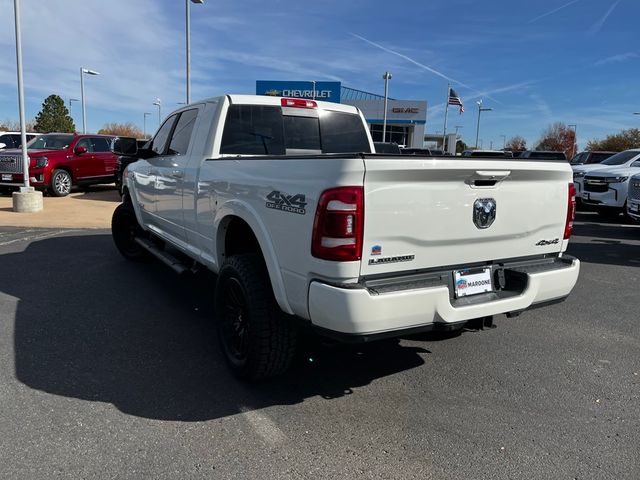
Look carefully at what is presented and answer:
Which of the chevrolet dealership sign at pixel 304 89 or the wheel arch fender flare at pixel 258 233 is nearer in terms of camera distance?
the wheel arch fender flare at pixel 258 233

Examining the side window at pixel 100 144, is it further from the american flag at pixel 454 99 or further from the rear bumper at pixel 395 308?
the american flag at pixel 454 99

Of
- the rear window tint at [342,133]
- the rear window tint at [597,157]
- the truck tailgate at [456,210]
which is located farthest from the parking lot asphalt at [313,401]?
the rear window tint at [597,157]

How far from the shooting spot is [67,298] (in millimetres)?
5184

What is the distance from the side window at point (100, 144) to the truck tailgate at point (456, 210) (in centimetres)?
1547

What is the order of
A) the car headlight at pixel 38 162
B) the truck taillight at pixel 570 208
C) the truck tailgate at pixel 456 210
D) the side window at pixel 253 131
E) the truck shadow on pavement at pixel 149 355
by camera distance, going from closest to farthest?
the truck tailgate at pixel 456 210 < the truck shadow on pavement at pixel 149 355 < the truck taillight at pixel 570 208 < the side window at pixel 253 131 < the car headlight at pixel 38 162

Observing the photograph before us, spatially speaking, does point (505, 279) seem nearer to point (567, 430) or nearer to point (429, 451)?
point (567, 430)

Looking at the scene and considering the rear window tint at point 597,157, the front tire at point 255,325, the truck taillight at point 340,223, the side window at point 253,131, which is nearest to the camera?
the truck taillight at point 340,223

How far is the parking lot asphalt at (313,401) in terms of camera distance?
2.61 m

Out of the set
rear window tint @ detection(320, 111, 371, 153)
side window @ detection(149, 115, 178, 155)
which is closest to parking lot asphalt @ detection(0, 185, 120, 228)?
side window @ detection(149, 115, 178, 155)

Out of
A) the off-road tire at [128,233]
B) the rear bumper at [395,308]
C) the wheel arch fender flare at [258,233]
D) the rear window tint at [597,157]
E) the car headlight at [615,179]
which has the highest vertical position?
the rear window tint at [597,157]

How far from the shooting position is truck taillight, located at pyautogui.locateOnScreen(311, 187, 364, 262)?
2568mm

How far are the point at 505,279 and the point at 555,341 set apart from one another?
150cm

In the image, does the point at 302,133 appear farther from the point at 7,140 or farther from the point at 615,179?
the point at 7,140

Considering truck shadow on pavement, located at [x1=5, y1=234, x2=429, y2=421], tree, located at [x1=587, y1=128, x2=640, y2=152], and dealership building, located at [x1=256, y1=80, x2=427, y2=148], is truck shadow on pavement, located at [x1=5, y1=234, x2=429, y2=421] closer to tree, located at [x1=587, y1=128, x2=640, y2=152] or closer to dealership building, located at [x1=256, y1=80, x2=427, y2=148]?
dealership building, located at [x1=256, y1=80, x2=427, y2=148]
